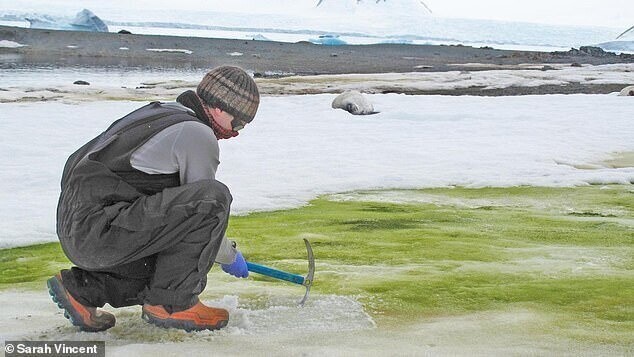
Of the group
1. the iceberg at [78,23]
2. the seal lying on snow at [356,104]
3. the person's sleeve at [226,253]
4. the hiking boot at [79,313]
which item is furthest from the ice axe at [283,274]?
the iceberg at [78,23]

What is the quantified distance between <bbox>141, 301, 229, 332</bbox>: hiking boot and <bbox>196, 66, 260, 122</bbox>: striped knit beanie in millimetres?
756

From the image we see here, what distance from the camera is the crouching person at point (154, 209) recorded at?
2992 millimetres

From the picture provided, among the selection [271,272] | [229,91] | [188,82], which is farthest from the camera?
[188,82]

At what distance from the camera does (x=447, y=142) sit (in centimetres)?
1152

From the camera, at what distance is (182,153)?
118 inches

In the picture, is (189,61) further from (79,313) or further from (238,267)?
(79,313)

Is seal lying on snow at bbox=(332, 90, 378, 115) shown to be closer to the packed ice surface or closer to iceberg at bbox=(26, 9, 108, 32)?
the packed ice surface

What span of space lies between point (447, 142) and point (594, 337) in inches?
328

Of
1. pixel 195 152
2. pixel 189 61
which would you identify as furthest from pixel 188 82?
pixel 195 152

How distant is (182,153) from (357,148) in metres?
8.21

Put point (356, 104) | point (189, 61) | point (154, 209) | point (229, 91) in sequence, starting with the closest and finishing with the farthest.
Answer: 1. point (154, 209)
2. point (229, 91)
3. point (356, 104)
4. point (189, 61)

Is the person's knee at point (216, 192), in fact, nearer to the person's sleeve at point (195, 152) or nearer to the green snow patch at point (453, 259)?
the person's sleeve at point (195, 152)

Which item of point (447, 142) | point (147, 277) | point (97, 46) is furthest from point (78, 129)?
point (97, 46)

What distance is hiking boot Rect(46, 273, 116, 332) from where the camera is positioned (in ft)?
10.3
